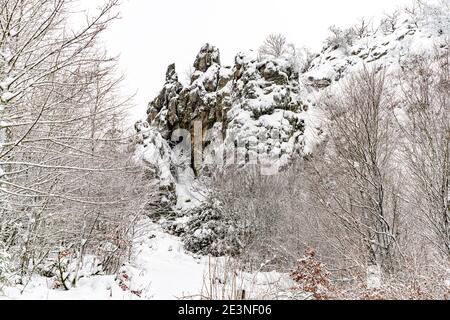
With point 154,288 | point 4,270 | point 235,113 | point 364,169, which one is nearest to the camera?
point 4,270

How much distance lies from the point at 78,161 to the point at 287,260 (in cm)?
778

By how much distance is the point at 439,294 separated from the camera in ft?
11.4

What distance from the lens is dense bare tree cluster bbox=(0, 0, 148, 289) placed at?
3658mm

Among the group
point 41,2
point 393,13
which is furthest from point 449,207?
point 393,13

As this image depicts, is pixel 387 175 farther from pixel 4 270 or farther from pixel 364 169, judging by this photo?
pixel 4 270

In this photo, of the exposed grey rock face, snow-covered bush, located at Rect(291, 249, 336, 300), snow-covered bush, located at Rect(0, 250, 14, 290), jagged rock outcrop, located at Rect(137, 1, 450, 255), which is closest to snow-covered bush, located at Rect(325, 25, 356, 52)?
jagged rock outcrop, located at Rect(137, 1, 450, 255)

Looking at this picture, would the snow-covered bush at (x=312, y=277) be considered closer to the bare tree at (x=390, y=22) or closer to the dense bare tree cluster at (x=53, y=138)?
the dense bare tree cluster at (x=53, y=138)

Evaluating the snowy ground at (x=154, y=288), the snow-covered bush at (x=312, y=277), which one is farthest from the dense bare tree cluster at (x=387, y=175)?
the snowy ground at (x=154, y=288)

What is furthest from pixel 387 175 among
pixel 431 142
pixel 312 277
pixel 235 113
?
pixel 235 113

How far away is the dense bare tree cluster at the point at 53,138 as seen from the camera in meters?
3.66

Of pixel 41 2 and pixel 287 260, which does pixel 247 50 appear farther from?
pixel 41 2

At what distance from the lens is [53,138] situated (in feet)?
11.8

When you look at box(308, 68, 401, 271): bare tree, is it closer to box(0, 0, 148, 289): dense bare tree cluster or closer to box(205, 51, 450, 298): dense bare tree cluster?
box(205, 51, 450, 298): dense bare tree cluster
